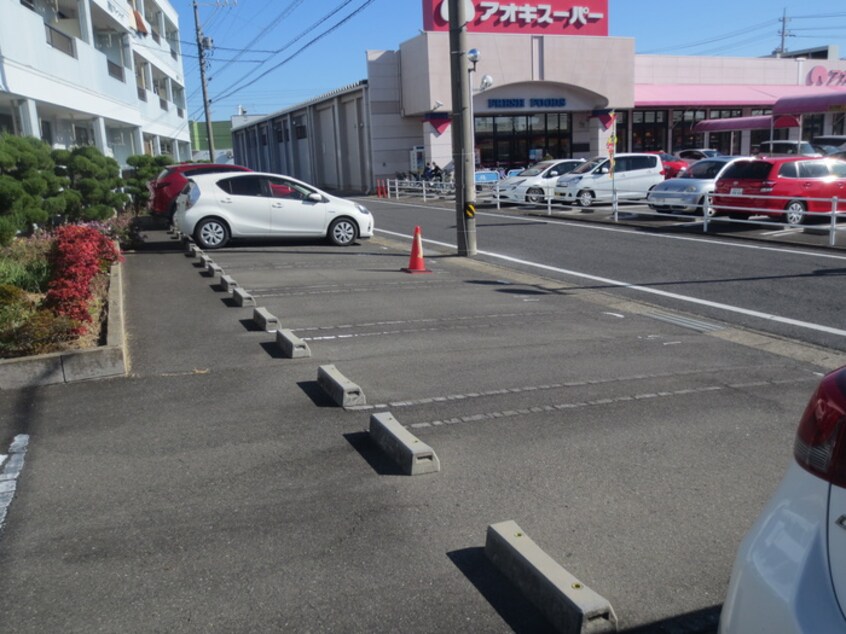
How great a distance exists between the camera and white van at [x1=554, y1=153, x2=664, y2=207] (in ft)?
86.1

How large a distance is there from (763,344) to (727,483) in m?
4.17

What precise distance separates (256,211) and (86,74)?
33.0ft

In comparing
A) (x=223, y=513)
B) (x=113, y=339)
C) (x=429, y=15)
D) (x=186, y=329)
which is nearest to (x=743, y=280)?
(x=186, y=329)

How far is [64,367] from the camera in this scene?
6.72 metres

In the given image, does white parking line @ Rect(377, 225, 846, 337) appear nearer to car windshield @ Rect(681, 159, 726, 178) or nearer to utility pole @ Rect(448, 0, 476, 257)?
utility pole @ Rect(448, 0, 476, 257)

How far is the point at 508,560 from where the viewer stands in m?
3.62

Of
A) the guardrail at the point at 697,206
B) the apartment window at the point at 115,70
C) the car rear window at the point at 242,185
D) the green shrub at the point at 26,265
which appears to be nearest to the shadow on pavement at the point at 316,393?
the green shrub at the point at 26,265

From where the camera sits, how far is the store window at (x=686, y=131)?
5137 cm

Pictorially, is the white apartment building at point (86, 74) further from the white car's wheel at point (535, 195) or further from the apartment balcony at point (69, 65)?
the white car's wheel at point (535, 195)

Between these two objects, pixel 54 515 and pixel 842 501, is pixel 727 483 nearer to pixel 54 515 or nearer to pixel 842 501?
pixel 842 501

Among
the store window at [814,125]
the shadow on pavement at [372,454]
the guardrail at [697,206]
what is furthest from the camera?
the store window at [814,125]

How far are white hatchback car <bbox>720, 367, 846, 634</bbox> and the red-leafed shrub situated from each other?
6425 millimetres

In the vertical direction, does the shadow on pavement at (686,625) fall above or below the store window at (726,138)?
below

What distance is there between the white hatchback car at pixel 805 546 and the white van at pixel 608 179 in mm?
24240
